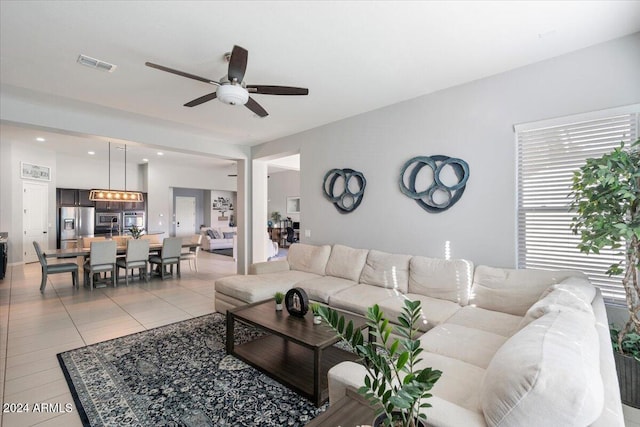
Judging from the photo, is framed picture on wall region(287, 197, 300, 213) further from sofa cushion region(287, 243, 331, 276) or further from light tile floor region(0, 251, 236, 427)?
sofa cushion region(287, 243, 331, 276)

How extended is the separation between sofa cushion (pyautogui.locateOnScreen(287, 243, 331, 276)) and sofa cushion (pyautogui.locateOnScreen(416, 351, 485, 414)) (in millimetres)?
2527

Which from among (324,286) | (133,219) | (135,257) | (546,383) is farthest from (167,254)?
(546,383)

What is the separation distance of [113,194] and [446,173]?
7.46m

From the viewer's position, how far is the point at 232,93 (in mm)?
2539

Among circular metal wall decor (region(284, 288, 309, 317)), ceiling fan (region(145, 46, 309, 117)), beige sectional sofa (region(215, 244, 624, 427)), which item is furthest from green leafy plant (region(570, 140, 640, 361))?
ceiling fan (region(145, 46, 309, 117))

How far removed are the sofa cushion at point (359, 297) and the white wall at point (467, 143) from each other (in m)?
0.80

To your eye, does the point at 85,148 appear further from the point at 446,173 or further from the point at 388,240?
the point at 446,173

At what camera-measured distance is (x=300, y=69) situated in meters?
3.05

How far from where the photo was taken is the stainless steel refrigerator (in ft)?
Result: 27.8

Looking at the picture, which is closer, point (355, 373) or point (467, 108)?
point (355, 373)

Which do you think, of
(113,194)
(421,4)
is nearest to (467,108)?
(421,4)

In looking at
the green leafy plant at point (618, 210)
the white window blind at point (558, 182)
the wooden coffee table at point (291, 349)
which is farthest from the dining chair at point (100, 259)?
the green leafy plant at point (618, 210)

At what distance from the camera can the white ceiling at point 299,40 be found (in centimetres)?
216

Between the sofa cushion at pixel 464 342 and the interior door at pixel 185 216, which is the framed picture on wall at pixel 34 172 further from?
the sofa cushion at pixel 464 342
